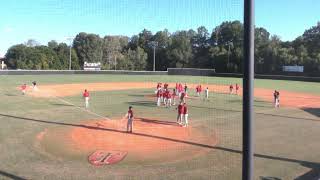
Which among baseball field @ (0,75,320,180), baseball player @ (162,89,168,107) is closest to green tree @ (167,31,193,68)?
baseball player @ (162,89,168,107)

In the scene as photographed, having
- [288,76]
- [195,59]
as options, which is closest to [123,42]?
[288,76]

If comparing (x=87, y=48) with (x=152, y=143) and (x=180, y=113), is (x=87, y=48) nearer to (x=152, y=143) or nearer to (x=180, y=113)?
(x=180, y=113)

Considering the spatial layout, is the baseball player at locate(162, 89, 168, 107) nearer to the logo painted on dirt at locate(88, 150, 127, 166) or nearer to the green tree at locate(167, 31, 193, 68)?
the green tree at locate(167, 31, 193, 68)

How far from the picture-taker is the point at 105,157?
50.2ft

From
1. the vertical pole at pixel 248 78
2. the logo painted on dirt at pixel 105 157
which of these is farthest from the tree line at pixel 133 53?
the vertical pole at pixel 248 78

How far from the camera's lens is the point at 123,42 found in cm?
8500

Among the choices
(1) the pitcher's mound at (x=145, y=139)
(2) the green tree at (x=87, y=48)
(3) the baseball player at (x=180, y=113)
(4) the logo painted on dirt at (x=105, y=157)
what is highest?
(2) the green tree at (x=87, y=48)

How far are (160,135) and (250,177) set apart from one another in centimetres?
1363

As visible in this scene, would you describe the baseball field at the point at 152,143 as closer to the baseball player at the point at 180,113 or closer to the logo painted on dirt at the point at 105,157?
the logo painted on dirt at the point at 105,157

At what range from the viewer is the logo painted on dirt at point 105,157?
47.8 ft

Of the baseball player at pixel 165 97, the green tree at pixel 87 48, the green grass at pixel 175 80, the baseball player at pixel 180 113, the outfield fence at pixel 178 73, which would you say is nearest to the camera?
the baseball player at pixel 180 113

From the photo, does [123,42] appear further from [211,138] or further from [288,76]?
[211,138]

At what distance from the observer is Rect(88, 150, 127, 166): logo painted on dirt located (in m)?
14.6

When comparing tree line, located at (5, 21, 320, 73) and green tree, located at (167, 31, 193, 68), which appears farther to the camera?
tree line, located at (5, 21, 320, 73)
